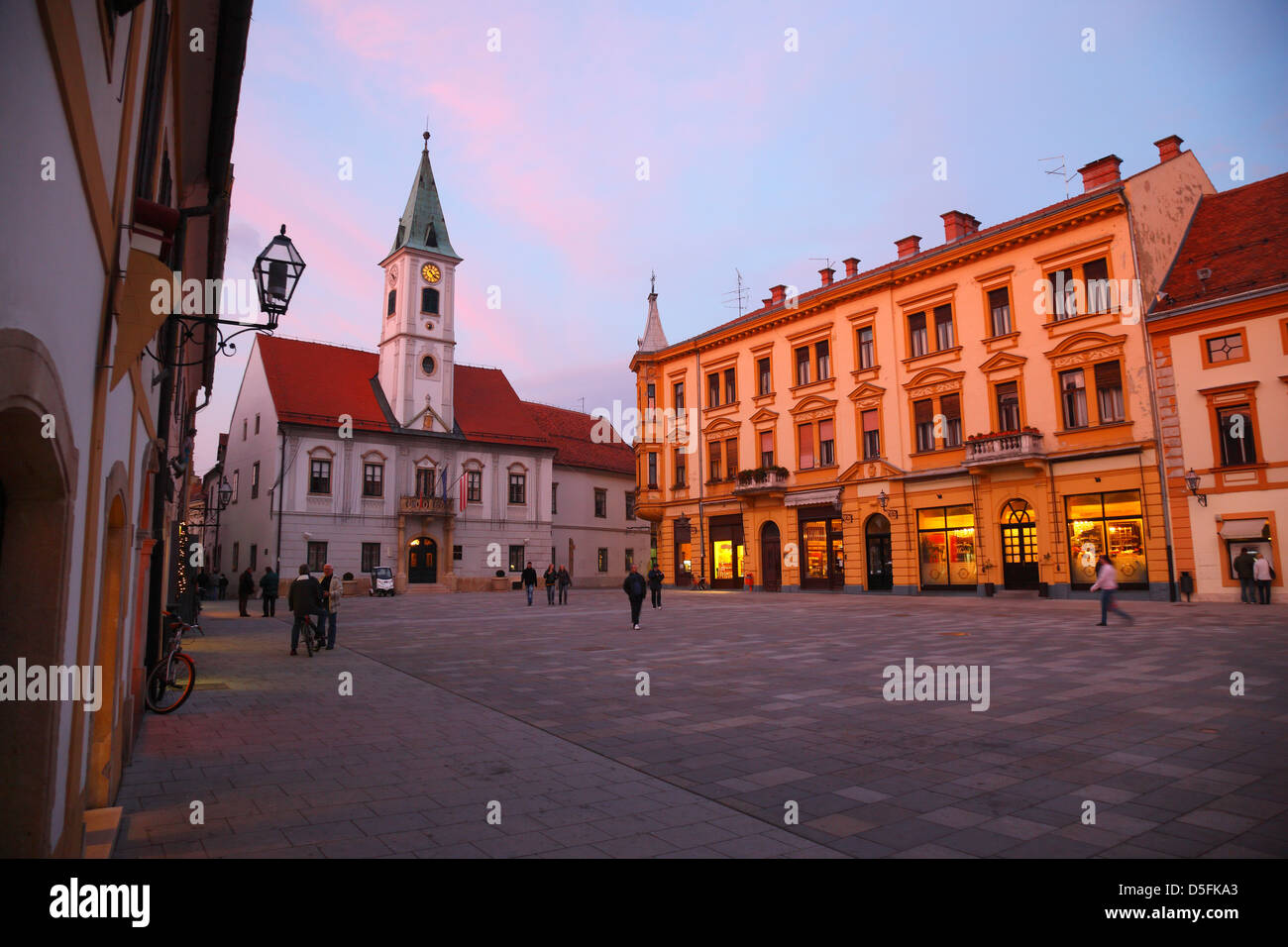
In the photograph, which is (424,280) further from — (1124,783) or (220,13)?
(1124,783)

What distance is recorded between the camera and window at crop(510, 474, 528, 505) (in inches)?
1986

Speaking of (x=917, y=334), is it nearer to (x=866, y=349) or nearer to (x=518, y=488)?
(x=866, y=349)

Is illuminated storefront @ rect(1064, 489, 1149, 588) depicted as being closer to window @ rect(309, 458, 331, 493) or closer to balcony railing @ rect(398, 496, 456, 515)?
balcony railing @ rect(398, 496, 456, 515)

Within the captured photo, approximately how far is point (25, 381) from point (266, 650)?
15.9 meters

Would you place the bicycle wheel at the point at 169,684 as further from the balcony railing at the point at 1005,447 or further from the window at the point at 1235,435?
the window at the point at 1235,435

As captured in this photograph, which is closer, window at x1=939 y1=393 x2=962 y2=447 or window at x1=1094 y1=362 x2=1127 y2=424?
window at x1=1094 y1=362 x2=1127 y2=424

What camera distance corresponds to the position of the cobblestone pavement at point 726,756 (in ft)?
16.2

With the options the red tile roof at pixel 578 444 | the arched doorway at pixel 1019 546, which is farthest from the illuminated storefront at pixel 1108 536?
the red tile roof at pixel 578 444

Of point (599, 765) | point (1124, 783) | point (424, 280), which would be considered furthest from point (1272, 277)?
point (424, 280)

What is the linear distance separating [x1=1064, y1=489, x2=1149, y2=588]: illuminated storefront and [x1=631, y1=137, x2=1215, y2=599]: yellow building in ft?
0.19

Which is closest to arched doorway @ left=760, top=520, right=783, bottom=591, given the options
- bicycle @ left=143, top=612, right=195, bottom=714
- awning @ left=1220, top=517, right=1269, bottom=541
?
awning @ left=1220, top=517, right=1269, bottom=541

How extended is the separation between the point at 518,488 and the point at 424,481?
6.61 meters

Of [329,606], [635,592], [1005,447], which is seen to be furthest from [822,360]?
[329,606]

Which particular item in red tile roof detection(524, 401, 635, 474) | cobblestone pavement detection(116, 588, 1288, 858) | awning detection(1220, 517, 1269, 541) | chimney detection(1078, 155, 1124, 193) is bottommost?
cobblestone pavement detection(116, 588, 1288, 858)
